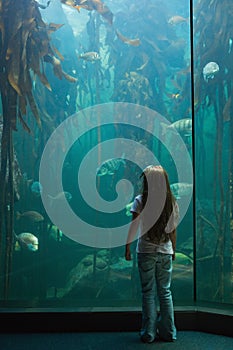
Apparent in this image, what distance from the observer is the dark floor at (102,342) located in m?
2.84

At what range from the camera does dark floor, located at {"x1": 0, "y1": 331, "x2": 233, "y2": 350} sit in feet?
9.31

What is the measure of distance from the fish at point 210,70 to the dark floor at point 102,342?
9.06 feet

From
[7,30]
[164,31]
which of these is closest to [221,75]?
[164,31]

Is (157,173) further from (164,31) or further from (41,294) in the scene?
(164,31)

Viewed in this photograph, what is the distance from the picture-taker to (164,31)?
5.20 meters

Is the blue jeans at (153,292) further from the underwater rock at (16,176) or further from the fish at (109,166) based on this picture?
the underwater rock at (16,176)

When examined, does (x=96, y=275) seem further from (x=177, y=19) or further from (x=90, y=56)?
(x=177, y=19)

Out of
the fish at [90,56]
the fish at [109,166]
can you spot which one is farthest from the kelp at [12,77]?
the fish at [109,166]

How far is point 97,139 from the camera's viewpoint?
4.95m

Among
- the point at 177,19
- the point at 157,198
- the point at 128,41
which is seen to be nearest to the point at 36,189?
the point at 157,198

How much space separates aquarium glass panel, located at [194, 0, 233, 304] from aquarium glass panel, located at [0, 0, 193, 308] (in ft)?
0.05

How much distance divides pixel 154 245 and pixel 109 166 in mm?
2094

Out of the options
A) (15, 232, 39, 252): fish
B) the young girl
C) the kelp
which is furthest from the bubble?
the young girl

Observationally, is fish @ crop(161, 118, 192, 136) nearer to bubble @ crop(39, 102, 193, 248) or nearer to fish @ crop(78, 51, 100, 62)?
bubble @ crop(39, 102, 193, 248)
